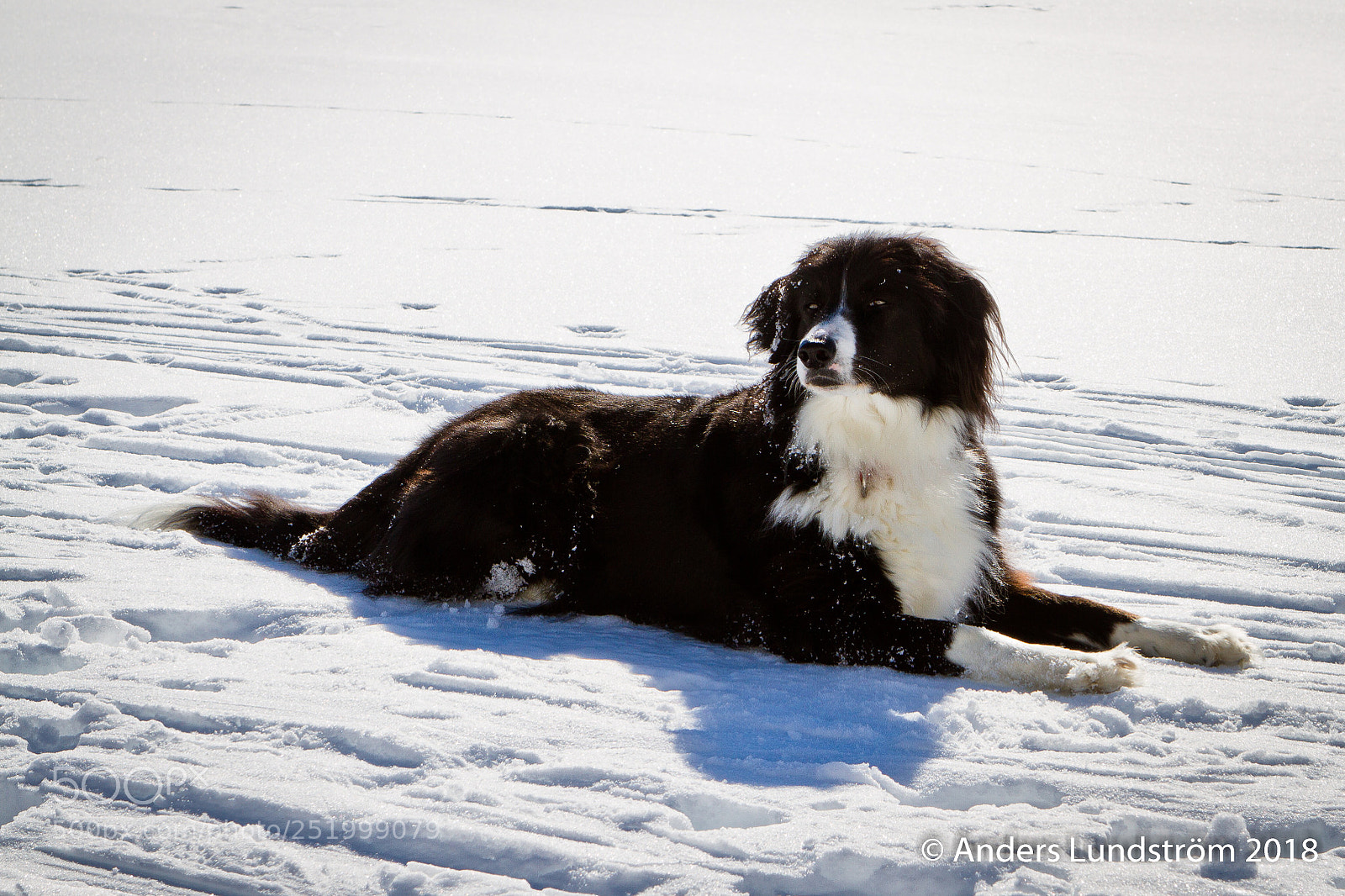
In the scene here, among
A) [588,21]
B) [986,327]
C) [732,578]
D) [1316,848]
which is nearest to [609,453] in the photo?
[732,578]

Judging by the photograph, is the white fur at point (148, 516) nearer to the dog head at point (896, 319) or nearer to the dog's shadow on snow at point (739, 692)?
the dog's shadow on snow at point (739, 692)

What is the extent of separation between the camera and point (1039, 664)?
3254mm

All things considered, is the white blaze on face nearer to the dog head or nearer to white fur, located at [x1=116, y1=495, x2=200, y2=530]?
the dog head

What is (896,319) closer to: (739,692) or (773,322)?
(773,322)

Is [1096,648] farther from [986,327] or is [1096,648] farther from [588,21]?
[588,21]

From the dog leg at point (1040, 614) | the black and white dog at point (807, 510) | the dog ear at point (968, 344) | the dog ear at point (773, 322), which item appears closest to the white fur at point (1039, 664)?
the black and white dog at point (807, 510)

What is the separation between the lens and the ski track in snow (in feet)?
7.71

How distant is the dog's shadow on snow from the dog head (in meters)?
0.98

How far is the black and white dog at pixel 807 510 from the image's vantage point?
3473 millimetres

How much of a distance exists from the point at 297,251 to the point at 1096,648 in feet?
28.9

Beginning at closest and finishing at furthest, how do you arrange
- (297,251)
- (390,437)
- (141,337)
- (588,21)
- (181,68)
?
(390,437)
(141,337)
(297,251)
(181,68)
(588,21)

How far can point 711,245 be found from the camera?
10.8 metres

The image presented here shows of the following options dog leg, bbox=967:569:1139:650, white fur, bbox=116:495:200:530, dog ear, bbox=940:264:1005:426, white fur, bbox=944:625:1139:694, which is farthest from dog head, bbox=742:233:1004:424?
white fur, bbox=116:495:200:530

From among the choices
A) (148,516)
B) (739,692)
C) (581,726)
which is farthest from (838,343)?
(148,516)
